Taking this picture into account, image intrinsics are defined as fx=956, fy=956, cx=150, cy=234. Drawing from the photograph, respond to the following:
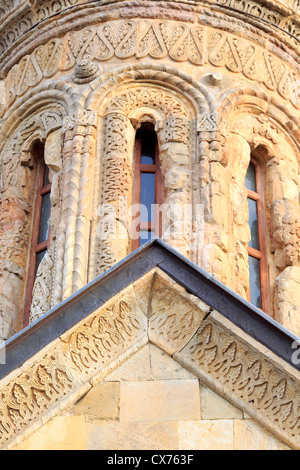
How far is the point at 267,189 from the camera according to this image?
11984 millimetres

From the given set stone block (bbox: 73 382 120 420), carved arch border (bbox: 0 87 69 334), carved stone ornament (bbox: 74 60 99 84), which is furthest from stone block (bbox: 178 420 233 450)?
carved stone ornament (bbox: 74 60 99 84)

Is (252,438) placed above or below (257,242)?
below

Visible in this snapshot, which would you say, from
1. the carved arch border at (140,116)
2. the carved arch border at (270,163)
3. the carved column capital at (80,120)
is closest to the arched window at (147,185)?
the carved arch border at (140,116)

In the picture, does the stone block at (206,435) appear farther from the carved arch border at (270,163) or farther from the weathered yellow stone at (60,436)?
the carved arch border at (270,163)

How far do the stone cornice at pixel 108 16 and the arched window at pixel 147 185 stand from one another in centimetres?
167

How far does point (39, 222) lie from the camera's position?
11812 millimetres

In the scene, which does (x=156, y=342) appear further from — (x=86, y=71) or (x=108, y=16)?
(x=108, y=16)

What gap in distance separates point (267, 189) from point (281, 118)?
99 cm

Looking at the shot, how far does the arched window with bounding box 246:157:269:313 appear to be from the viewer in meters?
11.2

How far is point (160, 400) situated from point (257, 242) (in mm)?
4756

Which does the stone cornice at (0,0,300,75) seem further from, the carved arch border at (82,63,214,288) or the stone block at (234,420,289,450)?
the stone block at (234,420,289,450)

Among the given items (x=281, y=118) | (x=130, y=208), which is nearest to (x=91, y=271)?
(x=130, y=208)

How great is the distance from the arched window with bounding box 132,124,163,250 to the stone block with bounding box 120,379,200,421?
3857 mm

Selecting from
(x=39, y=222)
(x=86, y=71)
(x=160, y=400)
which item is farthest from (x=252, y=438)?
(x=86, y=71)
